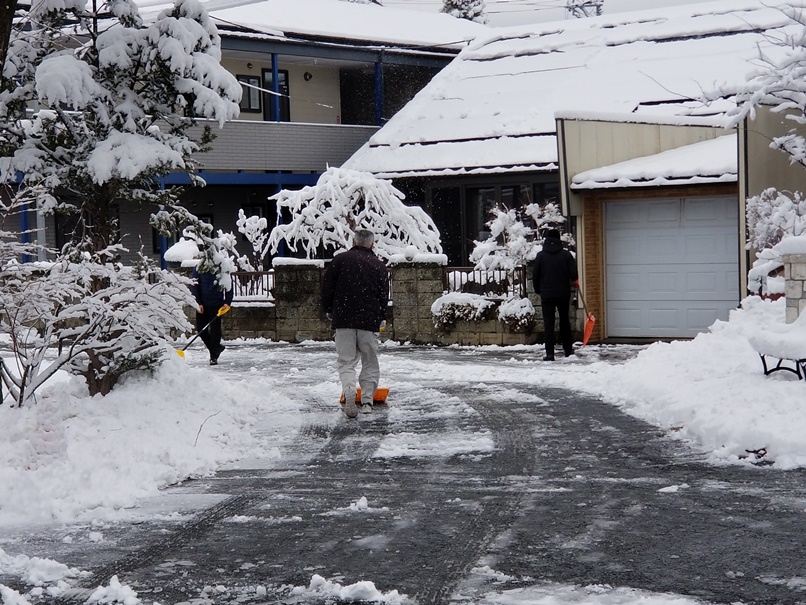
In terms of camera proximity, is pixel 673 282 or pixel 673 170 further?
pixel 673 282

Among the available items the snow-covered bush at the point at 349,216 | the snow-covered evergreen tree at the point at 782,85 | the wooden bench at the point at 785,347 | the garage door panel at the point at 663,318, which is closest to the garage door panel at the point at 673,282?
Result: the garage door panel at the point at 663,318

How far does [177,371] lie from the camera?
1143 centimetres

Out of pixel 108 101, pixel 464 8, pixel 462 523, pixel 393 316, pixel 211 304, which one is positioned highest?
pixel 464 8

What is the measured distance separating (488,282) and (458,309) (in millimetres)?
714

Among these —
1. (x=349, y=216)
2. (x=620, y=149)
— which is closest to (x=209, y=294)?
(x=349, y=216)

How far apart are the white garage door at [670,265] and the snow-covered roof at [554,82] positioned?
186 inches

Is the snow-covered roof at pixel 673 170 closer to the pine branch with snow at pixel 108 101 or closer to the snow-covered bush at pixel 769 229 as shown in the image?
the snow-covered bush at pixel 769 229

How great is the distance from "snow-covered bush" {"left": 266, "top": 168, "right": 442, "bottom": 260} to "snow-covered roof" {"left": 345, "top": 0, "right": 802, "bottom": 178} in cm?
366

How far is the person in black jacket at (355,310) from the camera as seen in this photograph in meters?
11.3

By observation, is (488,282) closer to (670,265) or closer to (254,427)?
(670,265)

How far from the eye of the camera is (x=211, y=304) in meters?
16.9

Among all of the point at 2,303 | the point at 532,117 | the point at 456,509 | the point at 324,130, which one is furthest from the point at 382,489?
the point at 324,130

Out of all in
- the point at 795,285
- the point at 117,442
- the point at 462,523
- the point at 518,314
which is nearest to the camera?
the point at 462,523

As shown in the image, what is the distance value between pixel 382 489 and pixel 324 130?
76.7 ft
